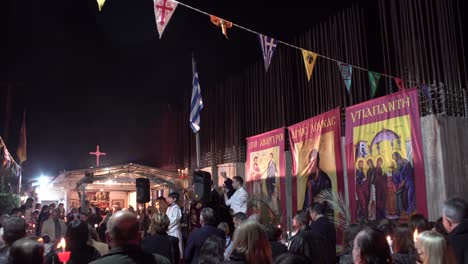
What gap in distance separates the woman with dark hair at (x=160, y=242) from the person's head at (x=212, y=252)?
0.99 m

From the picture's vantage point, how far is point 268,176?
43.7 feet

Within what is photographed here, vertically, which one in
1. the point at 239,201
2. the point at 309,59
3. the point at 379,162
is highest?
the point at 309,59

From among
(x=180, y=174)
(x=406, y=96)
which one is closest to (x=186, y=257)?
(x=406, y=96)

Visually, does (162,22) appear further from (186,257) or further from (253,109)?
(253,109)

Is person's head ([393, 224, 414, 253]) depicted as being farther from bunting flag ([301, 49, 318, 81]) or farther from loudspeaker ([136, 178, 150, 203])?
loudspeaker ([136, 178, 150, 203])

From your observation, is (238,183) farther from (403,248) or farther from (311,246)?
(403,248)

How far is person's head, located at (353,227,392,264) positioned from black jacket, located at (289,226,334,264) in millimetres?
1771

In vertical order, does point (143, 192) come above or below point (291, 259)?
above

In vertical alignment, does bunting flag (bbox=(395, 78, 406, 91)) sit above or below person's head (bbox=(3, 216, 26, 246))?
above

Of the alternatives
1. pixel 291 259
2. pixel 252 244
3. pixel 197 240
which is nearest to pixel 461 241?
pixel 252 244

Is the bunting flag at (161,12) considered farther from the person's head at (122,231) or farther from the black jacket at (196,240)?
the person's head at (122,231)

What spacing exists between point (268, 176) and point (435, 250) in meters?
10.5

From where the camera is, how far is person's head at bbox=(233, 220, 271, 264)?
292 centimetres

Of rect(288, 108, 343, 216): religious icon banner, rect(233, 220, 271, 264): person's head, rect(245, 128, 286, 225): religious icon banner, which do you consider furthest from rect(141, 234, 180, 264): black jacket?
rect(245, 128, 286, 225): religious icon banner
